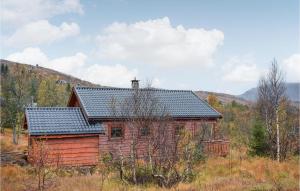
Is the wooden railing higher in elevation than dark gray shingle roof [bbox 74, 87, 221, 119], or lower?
lower

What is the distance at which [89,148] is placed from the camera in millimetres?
21781

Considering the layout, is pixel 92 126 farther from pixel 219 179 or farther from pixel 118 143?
pixel 219 179

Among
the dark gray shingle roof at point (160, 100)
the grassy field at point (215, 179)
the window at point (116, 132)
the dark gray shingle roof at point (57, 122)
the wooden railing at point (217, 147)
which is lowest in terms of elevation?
the grassy field at point (215, 179)

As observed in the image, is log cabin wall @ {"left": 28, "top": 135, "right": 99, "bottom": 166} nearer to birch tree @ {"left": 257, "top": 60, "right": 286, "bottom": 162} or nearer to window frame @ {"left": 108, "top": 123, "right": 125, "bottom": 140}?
window frame @ {"left": 108, "top": 123, "right": 125, "bottom": 140}

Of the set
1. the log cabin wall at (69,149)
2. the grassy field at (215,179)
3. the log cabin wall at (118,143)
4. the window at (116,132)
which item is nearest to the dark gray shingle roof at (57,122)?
the log cabin wall at (69,149)

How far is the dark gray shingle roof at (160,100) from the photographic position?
909 inches

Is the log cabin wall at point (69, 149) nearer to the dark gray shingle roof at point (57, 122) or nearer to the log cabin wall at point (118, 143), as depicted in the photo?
the dark gray shingle roof at point (57, 122)

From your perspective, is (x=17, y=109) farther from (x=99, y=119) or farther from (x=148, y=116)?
(x=148, y=116)

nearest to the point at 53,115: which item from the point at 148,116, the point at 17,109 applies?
the point at 148,116

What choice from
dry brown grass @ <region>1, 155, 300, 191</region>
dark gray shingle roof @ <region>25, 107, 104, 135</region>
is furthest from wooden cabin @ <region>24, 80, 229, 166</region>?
dry brown grass @ <region>1, 155, 300, 191</region>

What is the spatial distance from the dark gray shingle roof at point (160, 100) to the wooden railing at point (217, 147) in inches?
83.5

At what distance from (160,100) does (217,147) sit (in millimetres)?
5157

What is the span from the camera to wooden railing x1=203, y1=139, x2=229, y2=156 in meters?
24.1

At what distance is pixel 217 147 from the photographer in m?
24.5
